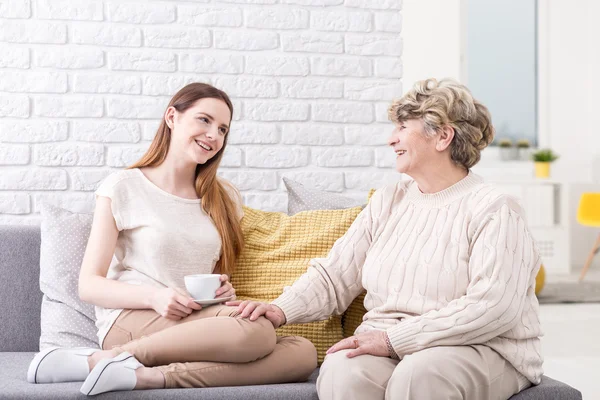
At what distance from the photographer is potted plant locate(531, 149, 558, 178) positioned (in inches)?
259

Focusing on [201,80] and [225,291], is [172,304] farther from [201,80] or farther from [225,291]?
[201,80]

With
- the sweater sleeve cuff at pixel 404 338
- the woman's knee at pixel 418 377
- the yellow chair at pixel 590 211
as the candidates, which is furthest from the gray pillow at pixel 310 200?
the yellow chair at pixel 590 211

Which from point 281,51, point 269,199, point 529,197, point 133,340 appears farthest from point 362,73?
point 529,197

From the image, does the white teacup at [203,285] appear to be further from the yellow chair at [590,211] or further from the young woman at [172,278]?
the yellow chair at [590,211]

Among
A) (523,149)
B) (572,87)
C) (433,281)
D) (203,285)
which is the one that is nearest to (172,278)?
(203,285)

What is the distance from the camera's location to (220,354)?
175 centimetres

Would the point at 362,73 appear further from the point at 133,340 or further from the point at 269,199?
the point at 133,340

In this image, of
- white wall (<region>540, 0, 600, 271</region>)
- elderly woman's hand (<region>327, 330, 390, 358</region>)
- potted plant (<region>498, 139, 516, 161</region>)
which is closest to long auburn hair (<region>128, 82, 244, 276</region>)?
elderly woman's hand (<region>327, 330, 390, 358</region>)

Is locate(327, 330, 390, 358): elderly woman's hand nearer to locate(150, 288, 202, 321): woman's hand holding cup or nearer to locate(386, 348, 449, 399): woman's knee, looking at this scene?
locate(386, 348, 449, 399): woman's knee

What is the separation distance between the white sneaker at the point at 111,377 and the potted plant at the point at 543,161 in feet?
18.4

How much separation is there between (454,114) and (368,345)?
2.10 ft

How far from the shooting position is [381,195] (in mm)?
2043

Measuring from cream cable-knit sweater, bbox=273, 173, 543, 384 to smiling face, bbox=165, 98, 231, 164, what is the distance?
1.55 feet

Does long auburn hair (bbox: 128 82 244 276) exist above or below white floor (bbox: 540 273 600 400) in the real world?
above
